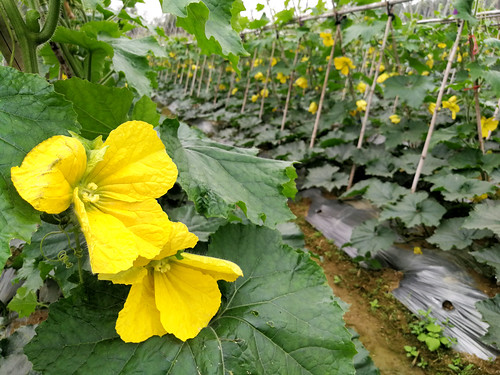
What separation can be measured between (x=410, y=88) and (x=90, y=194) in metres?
3.88

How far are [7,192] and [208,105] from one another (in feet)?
29.5

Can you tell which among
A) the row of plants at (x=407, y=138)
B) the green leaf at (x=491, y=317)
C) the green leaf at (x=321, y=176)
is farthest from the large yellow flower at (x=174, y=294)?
the green leaf at (x=321, y=176)

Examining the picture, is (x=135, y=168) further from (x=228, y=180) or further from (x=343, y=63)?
(x=343, y=63)

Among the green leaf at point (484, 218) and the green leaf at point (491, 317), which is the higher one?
the green leaf at point (484, 218)

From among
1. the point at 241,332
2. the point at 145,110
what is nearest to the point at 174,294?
the point at 241,332


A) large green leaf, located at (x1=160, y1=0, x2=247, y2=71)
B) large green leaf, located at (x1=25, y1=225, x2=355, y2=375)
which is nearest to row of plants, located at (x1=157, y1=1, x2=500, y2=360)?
large green leaf, located at (x1=160, y1=0, x2=247, y2=71)

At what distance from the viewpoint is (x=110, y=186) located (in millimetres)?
518

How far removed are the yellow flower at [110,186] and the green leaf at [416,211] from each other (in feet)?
9.66

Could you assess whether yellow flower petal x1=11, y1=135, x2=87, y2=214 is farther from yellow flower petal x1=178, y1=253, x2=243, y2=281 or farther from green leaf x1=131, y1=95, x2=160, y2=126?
green leaf x1=131, y1=95, x2=160, y2=126

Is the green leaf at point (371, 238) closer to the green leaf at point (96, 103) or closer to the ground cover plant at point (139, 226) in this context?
the ground cover plant at point (139, 226)

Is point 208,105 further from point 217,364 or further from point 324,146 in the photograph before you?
point 217,364

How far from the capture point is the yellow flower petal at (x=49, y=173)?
1.35 feet

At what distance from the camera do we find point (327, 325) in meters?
0.72

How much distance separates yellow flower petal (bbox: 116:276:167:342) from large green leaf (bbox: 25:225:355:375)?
65 millimetres
